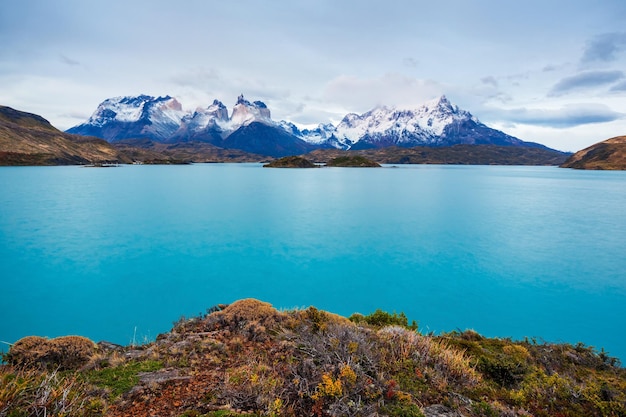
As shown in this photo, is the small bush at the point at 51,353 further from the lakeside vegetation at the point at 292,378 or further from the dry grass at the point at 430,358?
the dry grass at the point at 430,358

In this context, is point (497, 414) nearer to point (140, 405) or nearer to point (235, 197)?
point (140, 405)

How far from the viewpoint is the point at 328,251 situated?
3953 cm

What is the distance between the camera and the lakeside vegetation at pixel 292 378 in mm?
7531

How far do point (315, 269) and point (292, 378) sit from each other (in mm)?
24657

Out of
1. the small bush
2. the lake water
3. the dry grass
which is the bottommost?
the lake water

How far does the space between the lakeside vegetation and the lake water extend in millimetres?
8536

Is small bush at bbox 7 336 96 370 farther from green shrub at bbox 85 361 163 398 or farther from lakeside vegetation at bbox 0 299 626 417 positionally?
green shrub at bbox 85 361 163 398

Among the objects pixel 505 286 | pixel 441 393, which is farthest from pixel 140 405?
pixel 505 286

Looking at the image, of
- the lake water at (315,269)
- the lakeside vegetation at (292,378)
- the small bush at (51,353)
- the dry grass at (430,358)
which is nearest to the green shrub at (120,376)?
the lakeside vegetation at (292,378)

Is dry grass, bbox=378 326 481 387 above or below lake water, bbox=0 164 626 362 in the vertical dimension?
above

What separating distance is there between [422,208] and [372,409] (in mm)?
66496

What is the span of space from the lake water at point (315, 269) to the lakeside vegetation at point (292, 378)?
8536 millimetres

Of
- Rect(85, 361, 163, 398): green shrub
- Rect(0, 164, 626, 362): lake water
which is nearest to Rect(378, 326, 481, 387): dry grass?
Rect(85, 361, 163, 398): green shrub

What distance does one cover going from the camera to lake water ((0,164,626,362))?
75.0 ft
